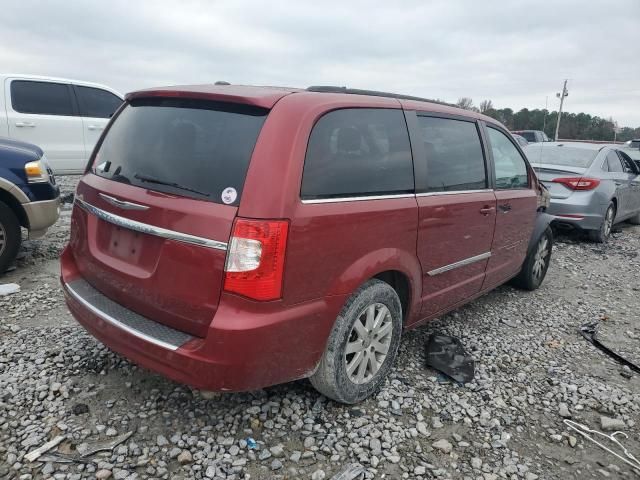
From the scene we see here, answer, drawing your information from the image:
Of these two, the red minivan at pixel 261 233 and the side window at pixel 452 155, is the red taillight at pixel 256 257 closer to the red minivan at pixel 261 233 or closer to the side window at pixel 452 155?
the red minivan at pixel 261 233

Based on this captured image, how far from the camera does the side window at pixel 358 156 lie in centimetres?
236

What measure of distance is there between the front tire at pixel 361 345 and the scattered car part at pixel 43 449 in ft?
4.35

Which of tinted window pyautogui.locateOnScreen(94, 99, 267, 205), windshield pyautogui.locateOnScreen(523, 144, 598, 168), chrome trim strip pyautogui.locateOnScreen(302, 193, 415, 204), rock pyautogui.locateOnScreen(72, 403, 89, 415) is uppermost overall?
windshield pyautogui.locateOnScreen(523, 144, 598, 168)

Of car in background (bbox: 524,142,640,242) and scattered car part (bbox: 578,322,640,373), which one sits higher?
car in background (bbox: 524,142,640,242)

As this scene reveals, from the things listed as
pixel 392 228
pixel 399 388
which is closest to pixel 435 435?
pixel 399 388

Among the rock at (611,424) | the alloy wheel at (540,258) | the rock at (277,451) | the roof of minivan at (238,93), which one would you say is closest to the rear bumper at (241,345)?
the rock at (277,451)

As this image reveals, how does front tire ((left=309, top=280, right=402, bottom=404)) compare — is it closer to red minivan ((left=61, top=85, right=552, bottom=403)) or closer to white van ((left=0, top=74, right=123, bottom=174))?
red minivan ((left=61, top=85, right=552, bottom=403))

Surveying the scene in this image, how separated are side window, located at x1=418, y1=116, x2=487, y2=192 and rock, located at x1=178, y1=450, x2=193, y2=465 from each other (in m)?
2.06

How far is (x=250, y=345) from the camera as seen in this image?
2.16 meters

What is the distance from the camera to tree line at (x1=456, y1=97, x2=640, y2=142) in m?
48.3

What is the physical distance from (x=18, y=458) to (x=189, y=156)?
5.46 feet

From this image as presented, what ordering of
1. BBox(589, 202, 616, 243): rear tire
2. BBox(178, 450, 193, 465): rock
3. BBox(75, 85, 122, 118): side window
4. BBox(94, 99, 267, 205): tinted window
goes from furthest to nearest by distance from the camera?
BBox(75, 85, 122, 118): side window < BBox(589, 202, 616, 243): rear tire < BBox(178, 450, 193, 465): rock < BBox(94, 99, 267, 205): tinted window

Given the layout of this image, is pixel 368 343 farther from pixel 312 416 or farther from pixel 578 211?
pixel 578 211

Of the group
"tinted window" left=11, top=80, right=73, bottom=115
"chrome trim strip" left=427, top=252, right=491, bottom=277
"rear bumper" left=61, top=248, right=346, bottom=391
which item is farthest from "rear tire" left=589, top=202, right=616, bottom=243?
"tinted window" left=11, top=80, right=73, bottom=115
